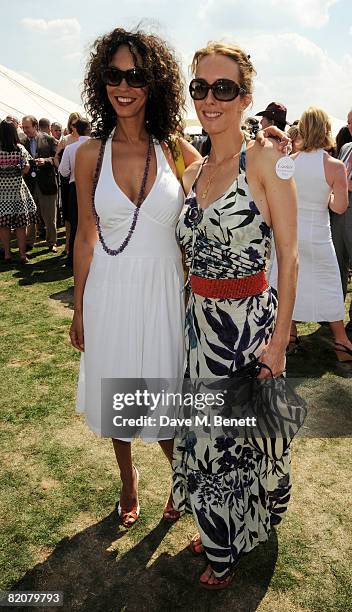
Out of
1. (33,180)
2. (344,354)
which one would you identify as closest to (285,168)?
(344,354)

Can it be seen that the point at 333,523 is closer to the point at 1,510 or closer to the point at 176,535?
the point at 176,535

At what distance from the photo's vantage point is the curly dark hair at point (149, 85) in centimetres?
236

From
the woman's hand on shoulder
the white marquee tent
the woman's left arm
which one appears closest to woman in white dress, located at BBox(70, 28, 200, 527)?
the woman's hand on shoulder

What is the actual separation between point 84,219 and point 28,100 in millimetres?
14944

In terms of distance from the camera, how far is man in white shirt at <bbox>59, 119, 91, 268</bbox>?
24.2ft

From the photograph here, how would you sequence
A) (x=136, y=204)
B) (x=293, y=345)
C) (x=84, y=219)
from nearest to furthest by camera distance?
1. (x=136, y=204)
2. (x=84, y=219)
3. (x=293, y=345)

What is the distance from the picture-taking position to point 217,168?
217 cm

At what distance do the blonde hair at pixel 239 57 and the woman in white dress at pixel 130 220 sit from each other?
367 millimetres

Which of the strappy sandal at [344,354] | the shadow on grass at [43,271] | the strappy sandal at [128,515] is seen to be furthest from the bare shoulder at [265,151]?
the shadow on grass at [43,271]

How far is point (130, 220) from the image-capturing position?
234 cm

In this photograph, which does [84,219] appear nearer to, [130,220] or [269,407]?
[130,220]

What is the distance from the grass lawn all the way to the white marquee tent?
11592 millimetres

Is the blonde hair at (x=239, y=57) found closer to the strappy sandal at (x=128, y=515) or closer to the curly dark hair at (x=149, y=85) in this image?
the curly dark hair at (x=149, y=85)

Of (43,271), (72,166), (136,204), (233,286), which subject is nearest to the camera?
(233,286)
